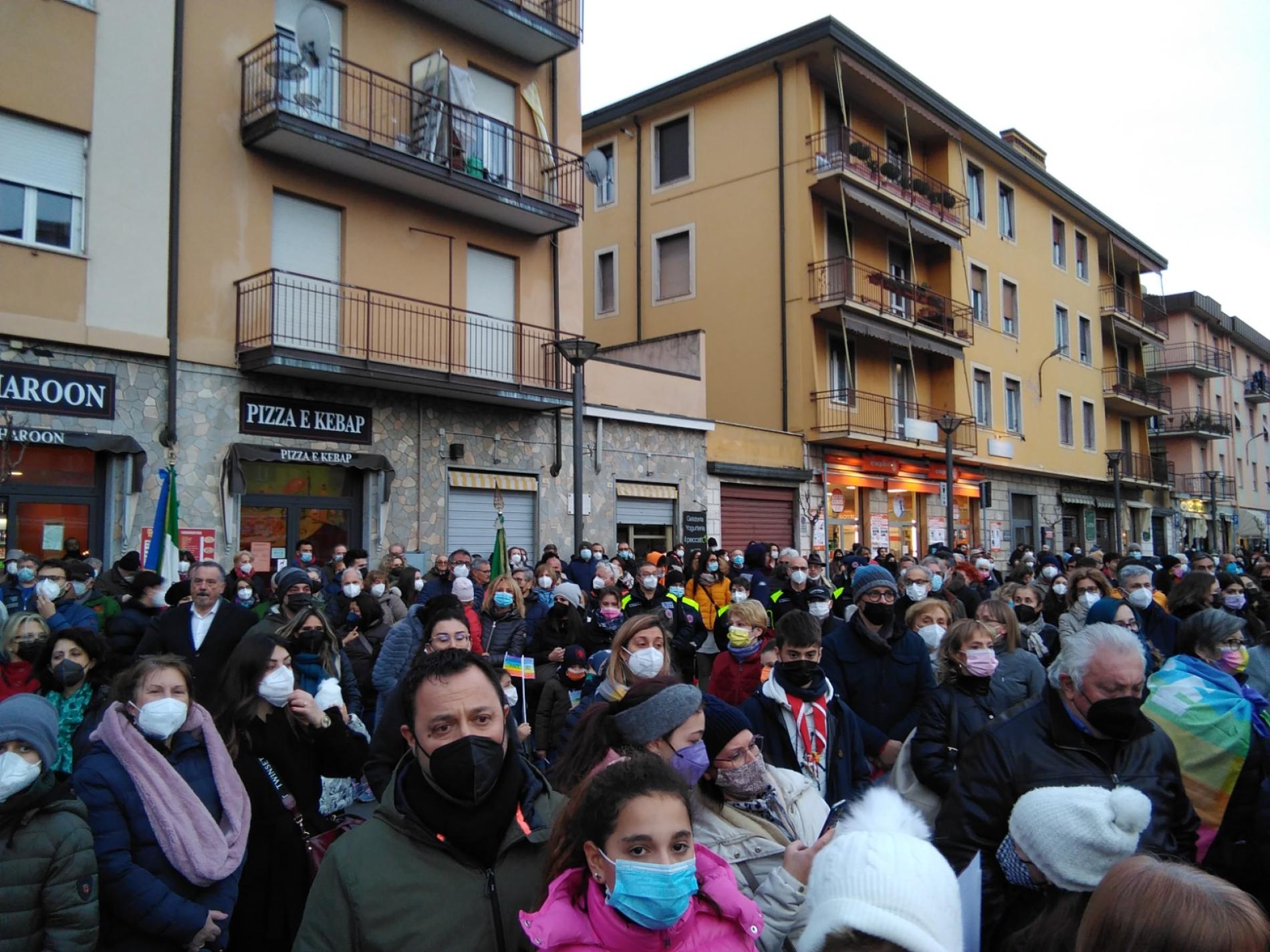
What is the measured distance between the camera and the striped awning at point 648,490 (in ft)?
61.7

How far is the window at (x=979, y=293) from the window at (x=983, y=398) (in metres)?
1.70

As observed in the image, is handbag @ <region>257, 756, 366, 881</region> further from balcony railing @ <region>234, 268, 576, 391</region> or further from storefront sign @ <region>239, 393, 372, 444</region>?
storefront sign @ <region>239, 393, 372, 444</region>

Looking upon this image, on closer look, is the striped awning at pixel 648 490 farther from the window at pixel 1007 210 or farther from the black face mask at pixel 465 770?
the window at pixel 1007 210

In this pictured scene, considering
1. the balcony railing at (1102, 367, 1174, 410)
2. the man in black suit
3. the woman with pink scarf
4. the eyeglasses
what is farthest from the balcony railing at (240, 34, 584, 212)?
the balcony railing at (1102, 367, 1174, 410)

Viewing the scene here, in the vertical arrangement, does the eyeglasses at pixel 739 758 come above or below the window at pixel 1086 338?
below

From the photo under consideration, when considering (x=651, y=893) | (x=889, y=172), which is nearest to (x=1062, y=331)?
(x=889, y=172)

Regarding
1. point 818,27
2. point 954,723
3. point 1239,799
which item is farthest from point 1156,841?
point 818,27

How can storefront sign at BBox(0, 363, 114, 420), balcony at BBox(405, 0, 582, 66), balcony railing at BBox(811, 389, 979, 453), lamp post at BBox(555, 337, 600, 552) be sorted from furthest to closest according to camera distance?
balcony railing at BBox(811, 389, 979, 453) → balcony at BBox(405, 0, 582, 66) → lamp post at BBox(555, 337, 600, 552) → storefront sign at BBox(0, 363, 114, 420)

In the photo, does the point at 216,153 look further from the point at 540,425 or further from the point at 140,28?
the point at 540,425

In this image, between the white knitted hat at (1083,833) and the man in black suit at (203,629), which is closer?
A: the white knitted hat at (1083,833)

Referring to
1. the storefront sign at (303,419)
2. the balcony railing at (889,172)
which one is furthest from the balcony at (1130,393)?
the storefront sign at (303,419)

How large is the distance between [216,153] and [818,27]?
49.2 feet

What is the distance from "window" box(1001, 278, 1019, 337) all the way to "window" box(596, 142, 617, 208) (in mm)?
13286

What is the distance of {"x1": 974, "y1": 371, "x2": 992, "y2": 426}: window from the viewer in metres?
29.4
